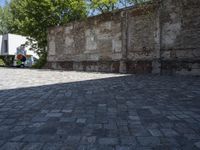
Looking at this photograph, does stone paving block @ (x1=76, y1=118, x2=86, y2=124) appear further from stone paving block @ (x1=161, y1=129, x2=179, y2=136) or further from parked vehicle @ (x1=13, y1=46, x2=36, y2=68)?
parked vehicle @ (x1=13, y1=46, x2=36, y2=68)

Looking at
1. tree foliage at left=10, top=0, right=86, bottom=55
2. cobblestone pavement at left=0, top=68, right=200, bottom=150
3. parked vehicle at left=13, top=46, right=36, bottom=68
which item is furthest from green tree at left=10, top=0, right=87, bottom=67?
cobblestone pavement at left=0, top=68, right=200, bottom=150

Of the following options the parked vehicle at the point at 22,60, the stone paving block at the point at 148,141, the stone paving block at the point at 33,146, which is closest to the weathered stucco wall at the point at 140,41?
the stone paving block at the point at 148,141

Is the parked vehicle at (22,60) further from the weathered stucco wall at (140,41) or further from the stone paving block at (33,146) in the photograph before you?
the stone paving block at (33,146)

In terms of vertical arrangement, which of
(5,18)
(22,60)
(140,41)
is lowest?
(22,60)

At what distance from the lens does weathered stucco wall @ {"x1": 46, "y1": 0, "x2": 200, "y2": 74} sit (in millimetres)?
13148

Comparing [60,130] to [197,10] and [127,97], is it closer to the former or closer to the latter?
[127,97]

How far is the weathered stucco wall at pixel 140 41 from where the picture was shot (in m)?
13.1

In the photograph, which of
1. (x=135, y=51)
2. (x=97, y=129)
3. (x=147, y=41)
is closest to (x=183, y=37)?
(x=147, y=41)

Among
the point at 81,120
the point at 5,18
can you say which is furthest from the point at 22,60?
the point at 81,120

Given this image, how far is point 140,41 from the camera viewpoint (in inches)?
620

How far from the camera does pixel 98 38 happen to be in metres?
19.2

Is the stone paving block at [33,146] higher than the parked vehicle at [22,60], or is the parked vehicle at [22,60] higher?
the parked vehicle at [22,60]

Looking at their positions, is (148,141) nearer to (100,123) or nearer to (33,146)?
(100,123)

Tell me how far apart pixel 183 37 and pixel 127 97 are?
8151mm
